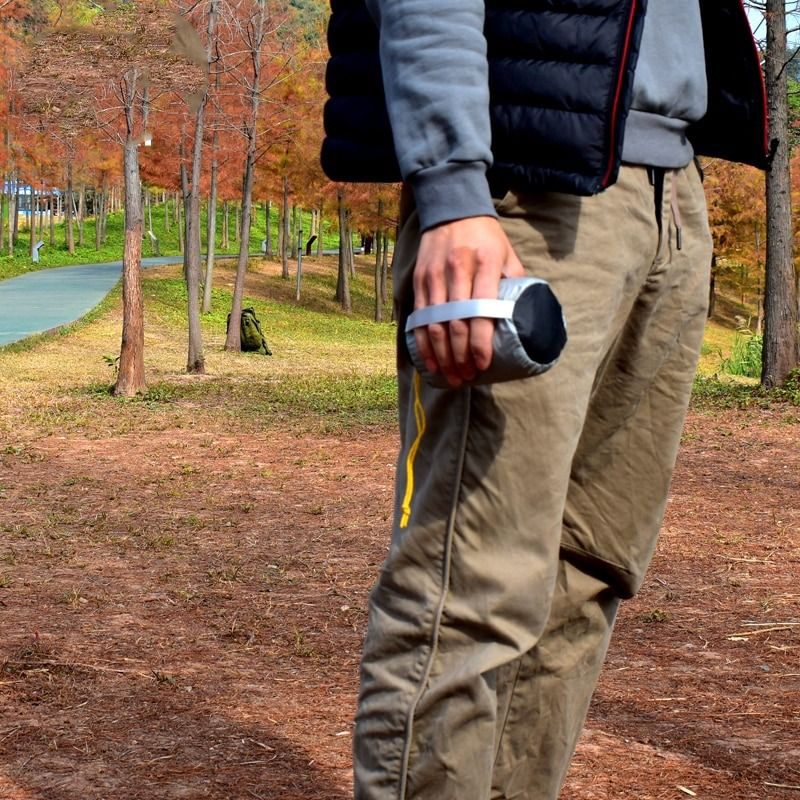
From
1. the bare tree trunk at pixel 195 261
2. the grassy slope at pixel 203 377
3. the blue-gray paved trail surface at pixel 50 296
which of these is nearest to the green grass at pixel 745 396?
the grassy slope at pixel 203 377

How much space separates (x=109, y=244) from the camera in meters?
55.9

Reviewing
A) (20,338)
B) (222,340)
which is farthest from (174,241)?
(20,338)

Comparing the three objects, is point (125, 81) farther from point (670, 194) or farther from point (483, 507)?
point (483, 507)

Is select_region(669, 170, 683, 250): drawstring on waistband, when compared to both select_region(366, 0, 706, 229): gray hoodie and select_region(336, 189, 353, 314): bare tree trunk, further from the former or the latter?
select_region(336, 189, 353, 314): bare tree trunk

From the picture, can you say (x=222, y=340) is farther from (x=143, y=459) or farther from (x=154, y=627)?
(x=154, y=627)

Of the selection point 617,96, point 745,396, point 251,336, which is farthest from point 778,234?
point 251,336

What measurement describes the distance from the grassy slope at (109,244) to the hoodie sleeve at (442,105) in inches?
1446

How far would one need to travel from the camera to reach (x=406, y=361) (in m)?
1.70

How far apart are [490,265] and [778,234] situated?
11.4 m

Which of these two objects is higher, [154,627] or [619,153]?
[619,153]

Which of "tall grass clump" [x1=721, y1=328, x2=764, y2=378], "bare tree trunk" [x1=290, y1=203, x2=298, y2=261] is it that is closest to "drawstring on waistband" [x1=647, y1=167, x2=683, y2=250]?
"tall grass clump" [x1=721, y1=328, x2=764, y2=378]

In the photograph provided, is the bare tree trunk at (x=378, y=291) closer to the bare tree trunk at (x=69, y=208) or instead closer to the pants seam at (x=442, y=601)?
the bare tree trunk at (x=69, y=208)

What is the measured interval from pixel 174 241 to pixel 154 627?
55342 mm

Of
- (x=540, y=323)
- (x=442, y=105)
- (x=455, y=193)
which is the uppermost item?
(x=442, y=105)
